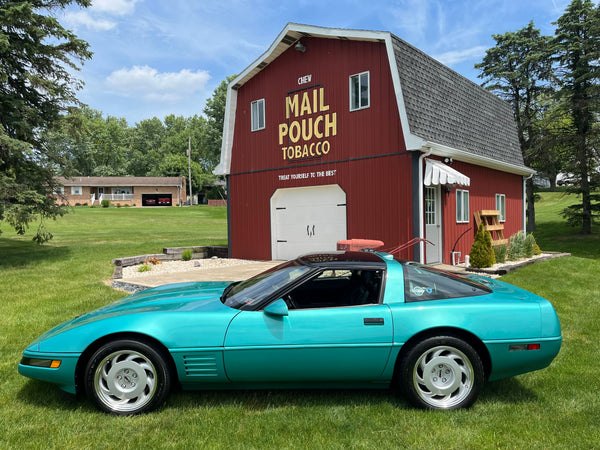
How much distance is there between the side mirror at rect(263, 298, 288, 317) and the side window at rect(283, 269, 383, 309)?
20 centimetres

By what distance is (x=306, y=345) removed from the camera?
3.22 m

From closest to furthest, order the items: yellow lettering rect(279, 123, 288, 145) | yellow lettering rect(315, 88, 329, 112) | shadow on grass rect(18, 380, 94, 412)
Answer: shadow on grass rect(18, 380, 94, 412), yellow lettering rect(315, 88, 329, 112), yellow lettering rect(279, 123, 288, 145)

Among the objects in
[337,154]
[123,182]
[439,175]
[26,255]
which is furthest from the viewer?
[123,182]

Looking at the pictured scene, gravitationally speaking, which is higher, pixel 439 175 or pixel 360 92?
pixel 360 92

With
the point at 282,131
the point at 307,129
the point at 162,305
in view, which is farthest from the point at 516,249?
the point at 162,305

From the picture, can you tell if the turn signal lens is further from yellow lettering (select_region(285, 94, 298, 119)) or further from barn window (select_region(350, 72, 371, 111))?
yellow lettering (select_region(285, 94, 298, 119))

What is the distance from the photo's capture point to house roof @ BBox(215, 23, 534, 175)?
32.7ft

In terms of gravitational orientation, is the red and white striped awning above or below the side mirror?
above

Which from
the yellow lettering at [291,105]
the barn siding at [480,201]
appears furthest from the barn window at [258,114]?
the barn siding at [480,201]

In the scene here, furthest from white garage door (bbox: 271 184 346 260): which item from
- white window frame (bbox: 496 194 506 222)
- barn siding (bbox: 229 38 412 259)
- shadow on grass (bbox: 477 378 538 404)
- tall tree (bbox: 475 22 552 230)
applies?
tall tree (bbox: 475 22 552 230)

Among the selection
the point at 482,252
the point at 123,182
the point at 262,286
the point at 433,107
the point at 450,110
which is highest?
the point at 123,182

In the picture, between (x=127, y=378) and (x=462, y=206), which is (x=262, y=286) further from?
(x=462, y=206)

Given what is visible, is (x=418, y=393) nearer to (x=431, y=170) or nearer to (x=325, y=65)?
(x=431, y=170)

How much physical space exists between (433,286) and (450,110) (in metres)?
9.48
